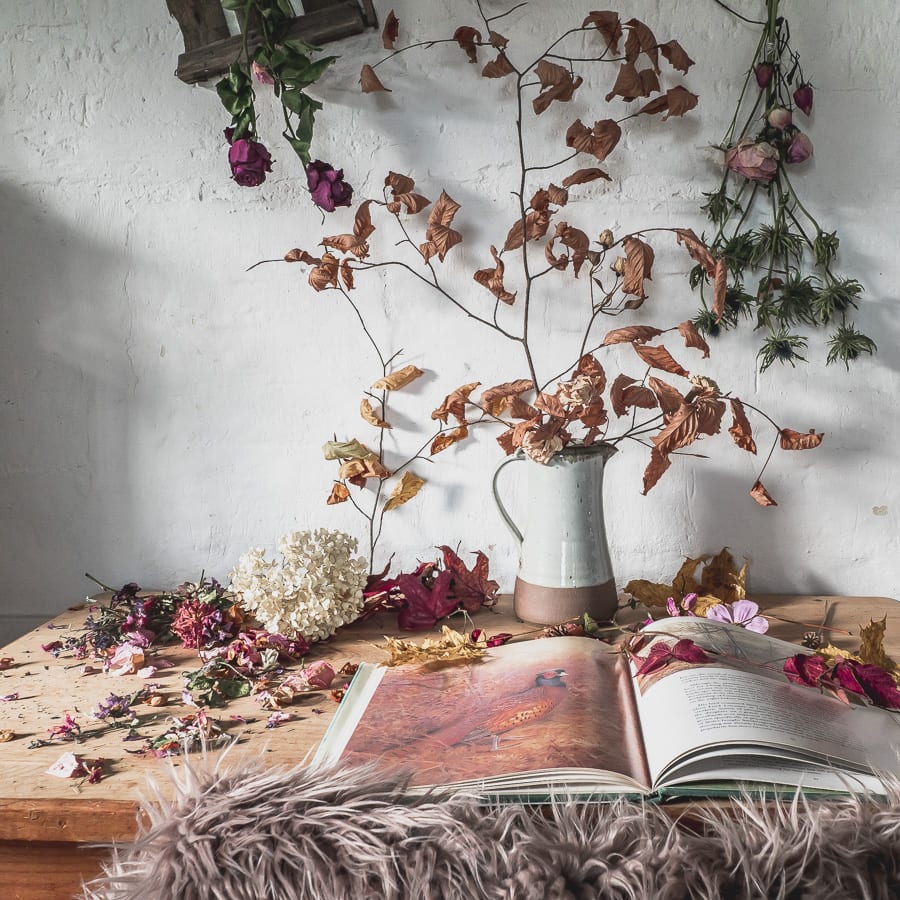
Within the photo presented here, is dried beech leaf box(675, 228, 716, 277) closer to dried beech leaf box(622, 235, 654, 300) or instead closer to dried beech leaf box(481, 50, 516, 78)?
dried beech leaf box(622, 235, 654, 300)

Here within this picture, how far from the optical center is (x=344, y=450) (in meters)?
1.20

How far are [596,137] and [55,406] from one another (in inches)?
36.1

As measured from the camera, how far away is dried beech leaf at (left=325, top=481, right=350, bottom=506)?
1.22 m

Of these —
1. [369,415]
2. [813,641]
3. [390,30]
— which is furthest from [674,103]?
[813,641]

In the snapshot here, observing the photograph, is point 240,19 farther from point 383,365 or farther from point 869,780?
point 869,780

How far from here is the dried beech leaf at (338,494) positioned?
1216 mm

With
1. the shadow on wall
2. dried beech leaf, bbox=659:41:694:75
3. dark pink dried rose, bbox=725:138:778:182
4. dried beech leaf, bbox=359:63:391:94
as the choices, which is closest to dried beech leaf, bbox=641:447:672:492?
dark pink dried rose, bbox=725:138:778:182

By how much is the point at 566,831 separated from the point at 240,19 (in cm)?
110

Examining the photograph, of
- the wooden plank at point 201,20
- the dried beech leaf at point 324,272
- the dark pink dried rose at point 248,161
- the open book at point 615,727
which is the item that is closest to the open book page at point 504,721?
the open book at point 615,727

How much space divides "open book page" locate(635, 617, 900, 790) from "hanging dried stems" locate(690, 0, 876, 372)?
1.79 ft

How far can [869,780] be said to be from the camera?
2.03ft

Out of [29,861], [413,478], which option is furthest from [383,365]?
[29,861]

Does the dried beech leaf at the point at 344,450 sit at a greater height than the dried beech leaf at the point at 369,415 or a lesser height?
lesser

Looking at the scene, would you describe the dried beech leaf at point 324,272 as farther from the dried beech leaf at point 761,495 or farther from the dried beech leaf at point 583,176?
the dried beech leaf at point 761,495
